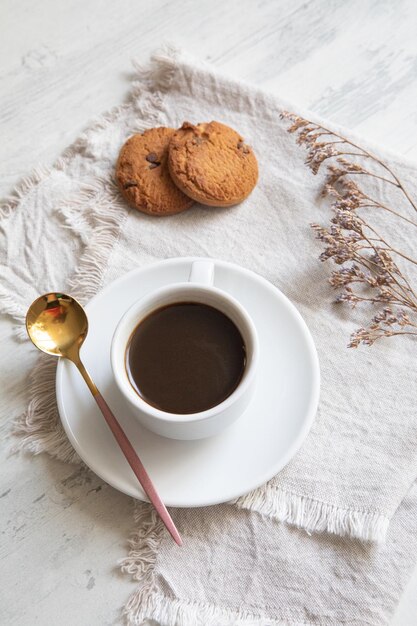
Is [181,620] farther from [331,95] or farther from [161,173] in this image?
[331,95]

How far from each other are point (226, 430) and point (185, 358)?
0.58ft

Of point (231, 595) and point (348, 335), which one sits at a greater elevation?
point (348, 335)

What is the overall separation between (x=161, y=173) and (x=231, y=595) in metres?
0.98

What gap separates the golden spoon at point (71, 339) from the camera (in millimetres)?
1215

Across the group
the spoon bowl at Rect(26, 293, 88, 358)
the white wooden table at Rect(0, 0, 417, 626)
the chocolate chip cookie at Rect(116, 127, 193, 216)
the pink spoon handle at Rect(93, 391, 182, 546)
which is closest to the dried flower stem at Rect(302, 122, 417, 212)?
the white wooden table at Rect(0, 0, 417, 626)

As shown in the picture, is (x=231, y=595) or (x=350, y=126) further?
(x=350, y=126)

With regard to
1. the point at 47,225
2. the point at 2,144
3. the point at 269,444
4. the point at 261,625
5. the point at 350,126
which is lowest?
the point at 261,625

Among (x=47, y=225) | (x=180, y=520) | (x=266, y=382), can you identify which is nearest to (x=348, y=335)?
(x=266, y=382)

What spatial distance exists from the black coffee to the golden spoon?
10 cm

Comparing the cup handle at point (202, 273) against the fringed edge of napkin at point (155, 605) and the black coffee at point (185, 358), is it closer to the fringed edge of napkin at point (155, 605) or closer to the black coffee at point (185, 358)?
the black coffee at point (185, 358)

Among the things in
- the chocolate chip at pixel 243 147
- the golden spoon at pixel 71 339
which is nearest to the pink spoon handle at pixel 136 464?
the golden spoon at pixel 71 339

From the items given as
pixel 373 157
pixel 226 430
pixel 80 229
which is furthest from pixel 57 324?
pixel 373 157

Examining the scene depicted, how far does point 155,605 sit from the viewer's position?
1.28 meters

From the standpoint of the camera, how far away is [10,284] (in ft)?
4.95
